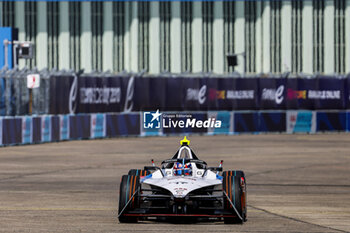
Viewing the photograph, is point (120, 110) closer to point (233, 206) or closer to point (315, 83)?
point (315, 83)

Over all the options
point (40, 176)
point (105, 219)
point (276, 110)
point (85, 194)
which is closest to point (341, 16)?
point (276, 110)

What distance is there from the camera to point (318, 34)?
2525 inches

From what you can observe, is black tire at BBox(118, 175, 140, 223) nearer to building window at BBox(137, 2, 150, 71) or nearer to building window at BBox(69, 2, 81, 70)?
building window at BBox(137, 2, 150, 71)

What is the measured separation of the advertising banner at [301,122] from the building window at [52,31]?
68.1 ft

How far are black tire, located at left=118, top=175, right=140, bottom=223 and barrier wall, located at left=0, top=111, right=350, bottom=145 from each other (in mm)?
21532

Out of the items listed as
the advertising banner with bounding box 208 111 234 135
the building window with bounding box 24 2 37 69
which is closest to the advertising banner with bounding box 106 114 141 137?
the advertising banner with bounding box 208 111 234 135

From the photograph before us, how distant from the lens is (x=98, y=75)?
4312 cm

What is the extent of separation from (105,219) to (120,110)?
2956 centimetres

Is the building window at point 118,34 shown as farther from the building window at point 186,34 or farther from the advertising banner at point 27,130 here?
the advertising banner at point 27,130

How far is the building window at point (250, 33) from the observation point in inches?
2509

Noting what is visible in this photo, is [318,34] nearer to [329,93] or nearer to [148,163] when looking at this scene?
[329,93]

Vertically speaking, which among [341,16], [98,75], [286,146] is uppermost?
[341,16]

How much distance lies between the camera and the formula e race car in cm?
1288

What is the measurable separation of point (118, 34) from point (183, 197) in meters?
51.1
